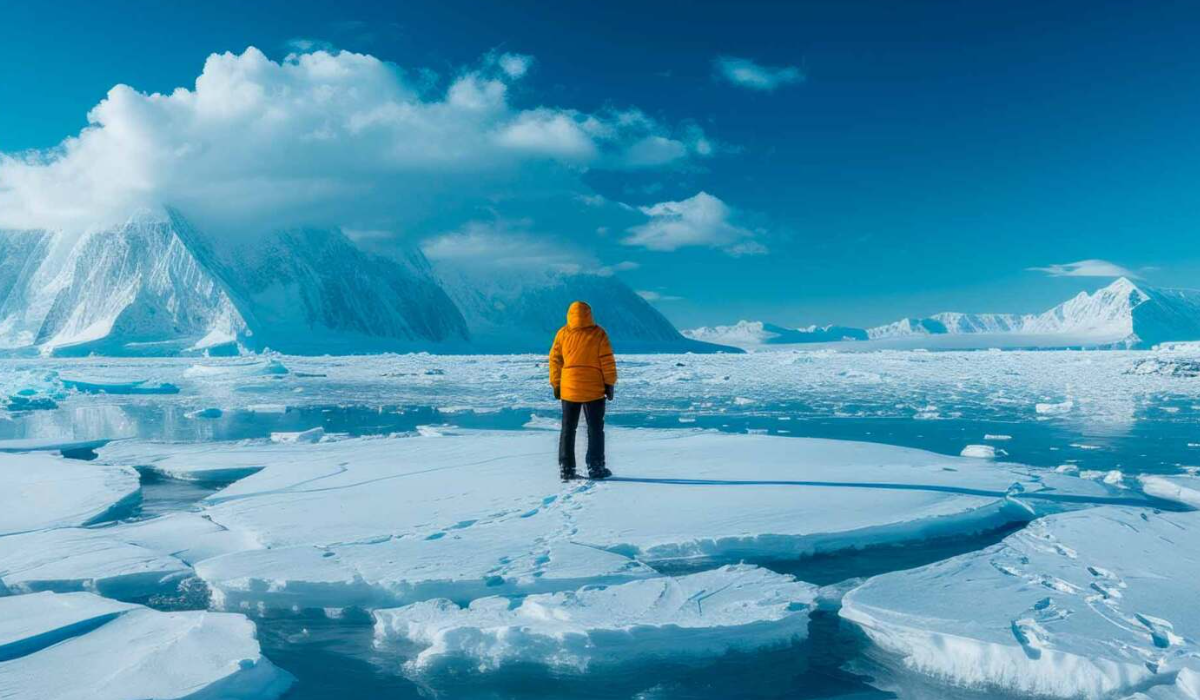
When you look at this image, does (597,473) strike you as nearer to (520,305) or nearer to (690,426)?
(690,426)

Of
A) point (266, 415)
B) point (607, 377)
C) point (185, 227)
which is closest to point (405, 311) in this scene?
point (185, 227)

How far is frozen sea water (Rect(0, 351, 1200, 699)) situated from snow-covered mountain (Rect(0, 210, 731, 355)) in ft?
A: 234

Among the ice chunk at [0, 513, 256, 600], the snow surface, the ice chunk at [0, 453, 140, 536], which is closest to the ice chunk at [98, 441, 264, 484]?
the snow surface

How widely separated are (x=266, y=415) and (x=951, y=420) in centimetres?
1329

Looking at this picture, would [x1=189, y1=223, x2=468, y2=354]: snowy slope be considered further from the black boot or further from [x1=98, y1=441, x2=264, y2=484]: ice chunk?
the black boot

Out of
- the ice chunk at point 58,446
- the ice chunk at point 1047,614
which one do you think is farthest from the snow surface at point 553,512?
the ice chunk at point 58,446

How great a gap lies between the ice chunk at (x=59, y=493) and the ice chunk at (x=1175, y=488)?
25.6 feet

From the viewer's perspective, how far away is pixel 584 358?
18.4 feet

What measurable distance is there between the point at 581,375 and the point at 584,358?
14cm

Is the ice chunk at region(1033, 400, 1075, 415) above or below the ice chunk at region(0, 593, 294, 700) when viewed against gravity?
above

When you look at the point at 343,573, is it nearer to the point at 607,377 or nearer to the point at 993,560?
the point at 607,377

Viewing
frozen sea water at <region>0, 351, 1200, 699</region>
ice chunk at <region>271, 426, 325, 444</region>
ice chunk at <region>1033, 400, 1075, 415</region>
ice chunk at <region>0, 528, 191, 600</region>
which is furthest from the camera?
ice chunk at <region>1033, 400, 1075, 415</region>

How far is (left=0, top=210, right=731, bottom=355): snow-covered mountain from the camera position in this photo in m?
95.5

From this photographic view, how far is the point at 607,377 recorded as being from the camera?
5668 mm
